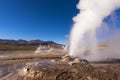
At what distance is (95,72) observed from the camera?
19906mm

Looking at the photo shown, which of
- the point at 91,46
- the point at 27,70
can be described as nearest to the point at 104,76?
the point at 27,70

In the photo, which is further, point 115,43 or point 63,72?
point 115,43

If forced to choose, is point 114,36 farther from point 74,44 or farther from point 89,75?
point 89,75

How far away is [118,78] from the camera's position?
60.7 ft

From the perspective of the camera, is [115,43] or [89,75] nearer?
[89,75]

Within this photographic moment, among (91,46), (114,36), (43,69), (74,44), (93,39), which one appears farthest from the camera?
(114,36)

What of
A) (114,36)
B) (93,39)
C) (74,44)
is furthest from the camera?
(114,36)

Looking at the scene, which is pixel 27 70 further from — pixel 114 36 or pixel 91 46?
pixel 114 36

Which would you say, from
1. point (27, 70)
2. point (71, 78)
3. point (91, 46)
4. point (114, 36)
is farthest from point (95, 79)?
point (114, 36)

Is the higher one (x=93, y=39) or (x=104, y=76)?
(x=93, y=39)

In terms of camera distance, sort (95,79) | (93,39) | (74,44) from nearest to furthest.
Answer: (95,79), (74,44), (93,39)

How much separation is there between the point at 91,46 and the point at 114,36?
60.0 ft

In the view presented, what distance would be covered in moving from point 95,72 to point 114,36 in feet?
165

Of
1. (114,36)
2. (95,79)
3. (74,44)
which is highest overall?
(114,36)
